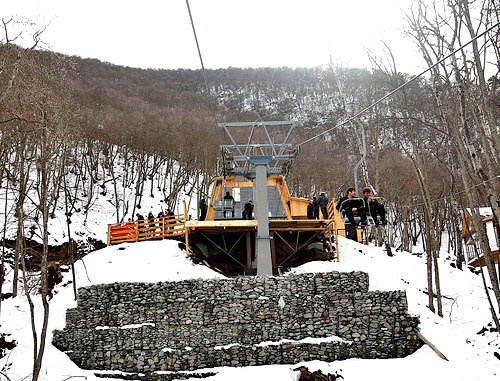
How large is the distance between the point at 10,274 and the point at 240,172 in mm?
10531

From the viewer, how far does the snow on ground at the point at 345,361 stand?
930 cm

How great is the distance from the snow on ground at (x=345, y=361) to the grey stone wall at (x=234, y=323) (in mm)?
318

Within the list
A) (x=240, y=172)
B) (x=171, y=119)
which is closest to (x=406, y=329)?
(x=240, y=172)

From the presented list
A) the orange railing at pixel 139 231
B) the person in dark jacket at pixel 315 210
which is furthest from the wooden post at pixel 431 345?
the orange railing at pixel 139 231

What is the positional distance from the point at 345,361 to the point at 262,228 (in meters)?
4.18

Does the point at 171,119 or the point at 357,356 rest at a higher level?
the point at 171,119

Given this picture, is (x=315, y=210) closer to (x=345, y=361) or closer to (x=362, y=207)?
(x=345, y=361)

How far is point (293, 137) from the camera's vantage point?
32031 mm

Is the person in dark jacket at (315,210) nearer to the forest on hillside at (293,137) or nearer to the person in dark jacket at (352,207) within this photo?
the forest on hillside at (293,137)

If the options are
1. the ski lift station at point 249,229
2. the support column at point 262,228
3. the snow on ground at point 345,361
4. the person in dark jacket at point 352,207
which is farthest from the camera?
the ski lift station at point 249,229

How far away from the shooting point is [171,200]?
25.7 metres

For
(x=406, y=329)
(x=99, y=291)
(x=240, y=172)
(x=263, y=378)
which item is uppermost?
(x=240, y=172)

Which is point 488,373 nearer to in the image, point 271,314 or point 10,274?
point 271,314

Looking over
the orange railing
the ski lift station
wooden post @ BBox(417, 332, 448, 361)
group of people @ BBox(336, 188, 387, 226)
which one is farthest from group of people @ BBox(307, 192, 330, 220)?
A: group of people @ BBox(336, 188, 387, 226)
